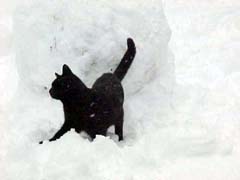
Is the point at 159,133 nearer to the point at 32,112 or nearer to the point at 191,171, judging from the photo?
the point at 191,171

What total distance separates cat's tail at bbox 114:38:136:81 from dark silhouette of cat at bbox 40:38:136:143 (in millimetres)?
331

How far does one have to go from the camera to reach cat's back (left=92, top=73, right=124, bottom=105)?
3.89m

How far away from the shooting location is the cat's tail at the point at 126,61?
4.38m

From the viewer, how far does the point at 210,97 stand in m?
4.59

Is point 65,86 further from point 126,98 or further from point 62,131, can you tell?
point 126,98

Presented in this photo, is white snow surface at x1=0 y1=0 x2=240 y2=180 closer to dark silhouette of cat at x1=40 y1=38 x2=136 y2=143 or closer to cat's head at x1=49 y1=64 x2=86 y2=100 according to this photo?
dark silhouette of cat at x1=40 y1=38 x2=136 y2=143

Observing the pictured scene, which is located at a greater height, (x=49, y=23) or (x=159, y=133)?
(x=49, y=23)

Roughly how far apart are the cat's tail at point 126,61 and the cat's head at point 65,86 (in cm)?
75

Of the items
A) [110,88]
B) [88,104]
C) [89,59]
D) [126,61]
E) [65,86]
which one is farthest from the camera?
[89,59]

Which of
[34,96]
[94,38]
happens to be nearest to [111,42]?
[94,38]

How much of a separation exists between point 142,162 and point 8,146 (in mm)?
1120

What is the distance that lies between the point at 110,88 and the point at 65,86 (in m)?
0.46

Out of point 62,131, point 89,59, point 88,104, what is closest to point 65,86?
point 88,104

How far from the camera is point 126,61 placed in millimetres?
4395
